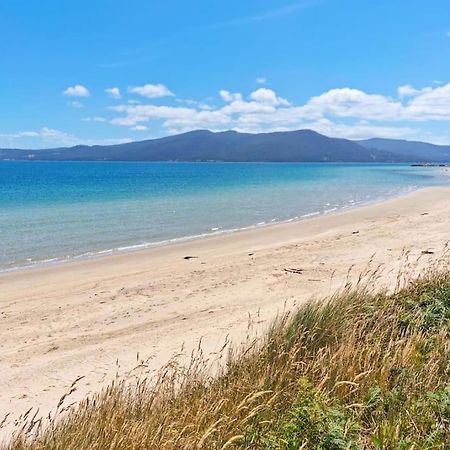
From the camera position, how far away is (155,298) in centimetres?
998

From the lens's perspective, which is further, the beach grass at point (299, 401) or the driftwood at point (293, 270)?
the driftwood at point (293, 270)

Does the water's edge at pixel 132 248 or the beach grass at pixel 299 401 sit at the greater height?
A: the beach grass at pixel 299 401

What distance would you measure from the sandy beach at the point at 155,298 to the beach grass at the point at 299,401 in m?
0.83

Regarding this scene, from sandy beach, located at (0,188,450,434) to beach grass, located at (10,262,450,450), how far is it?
2.73 feet

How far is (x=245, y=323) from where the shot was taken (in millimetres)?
7781

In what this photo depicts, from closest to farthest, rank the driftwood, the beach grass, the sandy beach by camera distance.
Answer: the beach grass → the sandy beach → the driftwood

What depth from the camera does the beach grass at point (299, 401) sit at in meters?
3.08

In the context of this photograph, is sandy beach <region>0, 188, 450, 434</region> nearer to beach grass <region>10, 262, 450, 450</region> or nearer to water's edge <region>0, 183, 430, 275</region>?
water's edge <region>0, 183, 430, 275</region>

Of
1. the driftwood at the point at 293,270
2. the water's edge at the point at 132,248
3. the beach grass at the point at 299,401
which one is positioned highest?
the beach grass at the point at 299,401

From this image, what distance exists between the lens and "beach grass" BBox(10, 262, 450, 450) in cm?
308

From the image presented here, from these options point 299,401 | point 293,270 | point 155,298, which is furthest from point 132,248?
point 299,401

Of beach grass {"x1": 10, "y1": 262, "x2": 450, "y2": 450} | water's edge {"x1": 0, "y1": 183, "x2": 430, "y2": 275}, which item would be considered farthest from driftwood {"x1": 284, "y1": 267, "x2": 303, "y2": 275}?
water's edge {"x1": 0, "y1": 183, "x2": 430, "y2": 275}

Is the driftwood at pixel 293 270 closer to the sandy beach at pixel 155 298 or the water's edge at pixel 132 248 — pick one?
the sandy beach at pixel 155 298

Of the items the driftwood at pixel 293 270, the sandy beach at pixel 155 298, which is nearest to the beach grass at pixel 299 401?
the sandy beach at pixel 155 298
